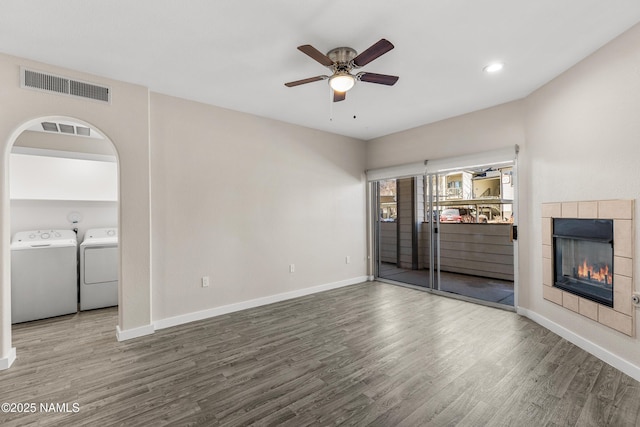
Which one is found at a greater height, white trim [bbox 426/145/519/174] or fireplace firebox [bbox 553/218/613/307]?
white trim [bbox 426/145/519/174]

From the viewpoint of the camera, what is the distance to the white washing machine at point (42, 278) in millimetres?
3434

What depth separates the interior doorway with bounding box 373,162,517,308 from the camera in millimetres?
4840

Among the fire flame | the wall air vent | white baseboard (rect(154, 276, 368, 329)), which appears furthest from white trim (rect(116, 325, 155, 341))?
the fire flame

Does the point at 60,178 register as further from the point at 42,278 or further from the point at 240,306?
the point at 240,306

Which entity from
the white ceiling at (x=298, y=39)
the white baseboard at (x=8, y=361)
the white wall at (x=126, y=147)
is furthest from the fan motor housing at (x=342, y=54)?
the white baseboard at (x=8, y=361)

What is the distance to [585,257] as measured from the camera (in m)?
2.85

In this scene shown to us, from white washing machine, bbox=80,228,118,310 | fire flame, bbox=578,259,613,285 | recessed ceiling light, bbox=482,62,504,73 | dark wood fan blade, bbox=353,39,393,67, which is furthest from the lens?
white washing machine, bbox=80,228,118,310

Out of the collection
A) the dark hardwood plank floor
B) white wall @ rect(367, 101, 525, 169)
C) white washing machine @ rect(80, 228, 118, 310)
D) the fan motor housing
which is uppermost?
the fan motor housing

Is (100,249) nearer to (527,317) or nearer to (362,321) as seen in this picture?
(362,321)

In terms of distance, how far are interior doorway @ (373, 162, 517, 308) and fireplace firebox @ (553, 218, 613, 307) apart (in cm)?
144

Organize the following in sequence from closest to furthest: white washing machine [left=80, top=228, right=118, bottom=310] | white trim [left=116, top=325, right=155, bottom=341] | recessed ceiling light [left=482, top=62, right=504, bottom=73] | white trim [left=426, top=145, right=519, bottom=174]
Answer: recessed ceiling light [left=482, top=62, right=504, bottom=73]
white trim [left=116, top=325, right=155, bottom=341]
white trim [left=426, top=145, right=519, bottom=174]
white washing machine [left=80, top=228, right=118, bottom=310]

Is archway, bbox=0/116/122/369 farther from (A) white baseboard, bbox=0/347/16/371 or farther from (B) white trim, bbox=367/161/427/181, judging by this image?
(B) white trim, bbox=367/161/427/181

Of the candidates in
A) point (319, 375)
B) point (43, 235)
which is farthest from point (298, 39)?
point (43, 235)

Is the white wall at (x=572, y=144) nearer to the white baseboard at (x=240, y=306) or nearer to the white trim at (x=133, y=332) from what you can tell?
the white baseboard at (x=240, y=306)
